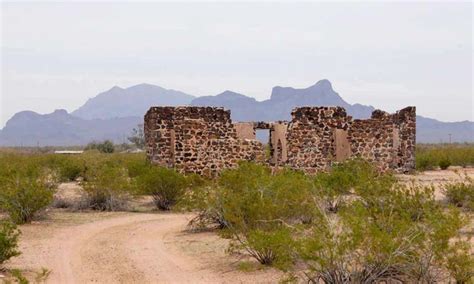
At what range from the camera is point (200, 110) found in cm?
2327

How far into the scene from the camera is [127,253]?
11734 millimetres

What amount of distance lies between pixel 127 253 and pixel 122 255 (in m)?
0.19

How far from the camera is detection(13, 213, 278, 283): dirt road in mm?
9797

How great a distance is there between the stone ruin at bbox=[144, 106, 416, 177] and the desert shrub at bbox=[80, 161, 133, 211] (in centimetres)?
447

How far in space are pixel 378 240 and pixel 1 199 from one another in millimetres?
10431

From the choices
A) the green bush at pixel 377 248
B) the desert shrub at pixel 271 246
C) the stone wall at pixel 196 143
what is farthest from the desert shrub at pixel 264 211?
the stone wall at pixel 196 143

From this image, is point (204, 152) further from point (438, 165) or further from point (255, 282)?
point (438, 165)

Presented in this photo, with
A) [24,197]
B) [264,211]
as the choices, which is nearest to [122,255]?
[264,211]

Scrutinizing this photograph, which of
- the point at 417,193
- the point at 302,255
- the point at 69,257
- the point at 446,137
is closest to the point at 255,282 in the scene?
the point at 302,255

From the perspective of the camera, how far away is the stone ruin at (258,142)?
22750mm

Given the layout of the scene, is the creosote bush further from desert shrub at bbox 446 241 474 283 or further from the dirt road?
the dirt road

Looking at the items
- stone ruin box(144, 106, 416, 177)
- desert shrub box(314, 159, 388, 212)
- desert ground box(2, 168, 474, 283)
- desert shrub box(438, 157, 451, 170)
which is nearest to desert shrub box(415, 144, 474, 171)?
desert shrub box(438, 157, 451, 170)

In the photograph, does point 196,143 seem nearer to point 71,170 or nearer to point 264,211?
point 71,170

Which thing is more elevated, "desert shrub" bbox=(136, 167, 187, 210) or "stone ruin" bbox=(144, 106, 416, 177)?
"stone ruin" bbox=(144, 106, 416, 177)
